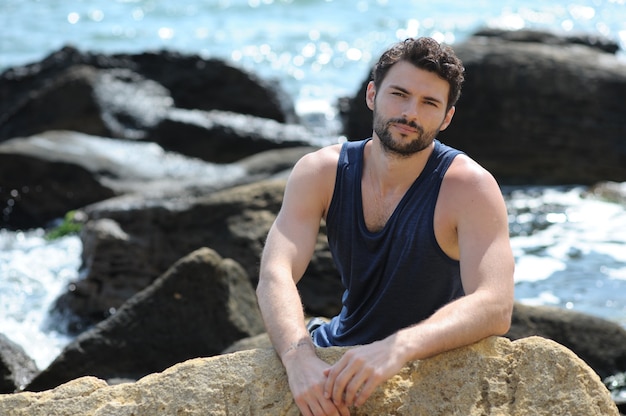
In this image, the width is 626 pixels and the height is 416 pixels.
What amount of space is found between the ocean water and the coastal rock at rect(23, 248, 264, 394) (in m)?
1.09

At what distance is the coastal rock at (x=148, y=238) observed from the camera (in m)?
7.09

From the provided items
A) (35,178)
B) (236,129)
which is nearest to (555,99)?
Answer: (236,129)

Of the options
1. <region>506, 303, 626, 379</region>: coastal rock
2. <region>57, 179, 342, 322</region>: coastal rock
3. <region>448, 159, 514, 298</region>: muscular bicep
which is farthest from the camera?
<region>57, 179, 342, 322</region>: coastal rock

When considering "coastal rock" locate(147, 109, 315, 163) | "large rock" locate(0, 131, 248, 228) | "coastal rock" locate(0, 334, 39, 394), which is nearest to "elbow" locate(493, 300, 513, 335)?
"coastal rock" locate(0, 334, 39, 394)

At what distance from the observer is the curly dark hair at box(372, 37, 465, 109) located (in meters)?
3.77

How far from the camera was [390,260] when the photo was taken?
387 cm

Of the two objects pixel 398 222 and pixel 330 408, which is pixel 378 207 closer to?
pixel 398 222

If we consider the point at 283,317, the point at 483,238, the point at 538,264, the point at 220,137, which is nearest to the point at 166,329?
the point at 283,317

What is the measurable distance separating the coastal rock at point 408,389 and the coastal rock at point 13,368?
2198 millimetres

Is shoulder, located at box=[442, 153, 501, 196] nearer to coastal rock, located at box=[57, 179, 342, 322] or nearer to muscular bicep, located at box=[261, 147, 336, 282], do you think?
muscular bicep, located at box=[261, 147, 336, 282]

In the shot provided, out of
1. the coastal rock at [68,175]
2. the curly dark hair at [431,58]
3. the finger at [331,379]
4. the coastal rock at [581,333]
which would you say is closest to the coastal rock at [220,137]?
the coastal rock at [68,175]

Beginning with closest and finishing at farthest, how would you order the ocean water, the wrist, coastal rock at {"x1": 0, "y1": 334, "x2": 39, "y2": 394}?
the wrist, coastal rock at {"x1": 0, "y1": 334, "x2": 39, "y2": 394}, the ocean water

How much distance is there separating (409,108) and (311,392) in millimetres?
1133

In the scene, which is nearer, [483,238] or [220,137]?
[483,238]
